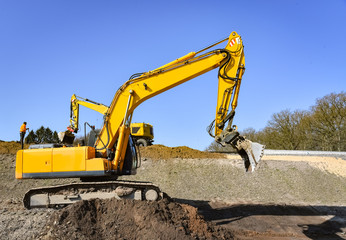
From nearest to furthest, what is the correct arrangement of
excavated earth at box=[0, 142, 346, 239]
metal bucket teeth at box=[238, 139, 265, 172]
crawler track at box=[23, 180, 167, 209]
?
1. excavated earth at box=[0, 142, 346, 239]
2. metal bucket teeth at box=[238, 139, 265, 172]
3. crawler track at box=[23, 180, 167, 209]

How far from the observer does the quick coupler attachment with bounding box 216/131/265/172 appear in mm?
8633

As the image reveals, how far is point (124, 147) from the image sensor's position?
9.38 m

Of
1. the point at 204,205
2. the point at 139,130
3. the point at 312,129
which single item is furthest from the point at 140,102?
the point at 312,129

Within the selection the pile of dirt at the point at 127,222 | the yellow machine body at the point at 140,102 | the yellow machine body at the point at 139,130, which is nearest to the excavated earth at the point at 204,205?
the pile of dirt at the point at 127,222

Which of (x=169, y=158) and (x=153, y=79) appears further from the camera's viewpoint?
(x=169, y=158)

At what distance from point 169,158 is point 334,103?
24.3 meters

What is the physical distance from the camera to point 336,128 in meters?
35.6

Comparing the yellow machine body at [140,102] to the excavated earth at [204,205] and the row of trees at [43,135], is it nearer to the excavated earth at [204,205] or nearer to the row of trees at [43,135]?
the excavated earth at [204,205]

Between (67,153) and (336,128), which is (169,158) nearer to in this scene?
(67,153)

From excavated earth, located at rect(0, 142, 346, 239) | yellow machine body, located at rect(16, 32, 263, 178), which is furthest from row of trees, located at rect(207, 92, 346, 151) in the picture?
yellow machine body, located at rect(16, 32, 263, 178)

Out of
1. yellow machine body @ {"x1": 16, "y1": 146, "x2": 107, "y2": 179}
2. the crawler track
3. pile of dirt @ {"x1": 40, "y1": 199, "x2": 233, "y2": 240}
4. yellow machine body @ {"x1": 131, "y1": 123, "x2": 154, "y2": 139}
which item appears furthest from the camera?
yellow machine body @ {"x1": 131, "y1": 123, "x2": 154, "y2": 139}

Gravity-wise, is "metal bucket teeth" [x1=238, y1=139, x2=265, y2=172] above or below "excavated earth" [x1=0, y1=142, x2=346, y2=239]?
above

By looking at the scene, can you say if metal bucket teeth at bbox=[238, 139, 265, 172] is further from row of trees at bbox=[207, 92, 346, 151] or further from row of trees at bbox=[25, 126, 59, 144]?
row of trees at bbox=[207, 92, 346, 151]

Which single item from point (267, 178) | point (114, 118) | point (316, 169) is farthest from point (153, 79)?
point (316, 169)
